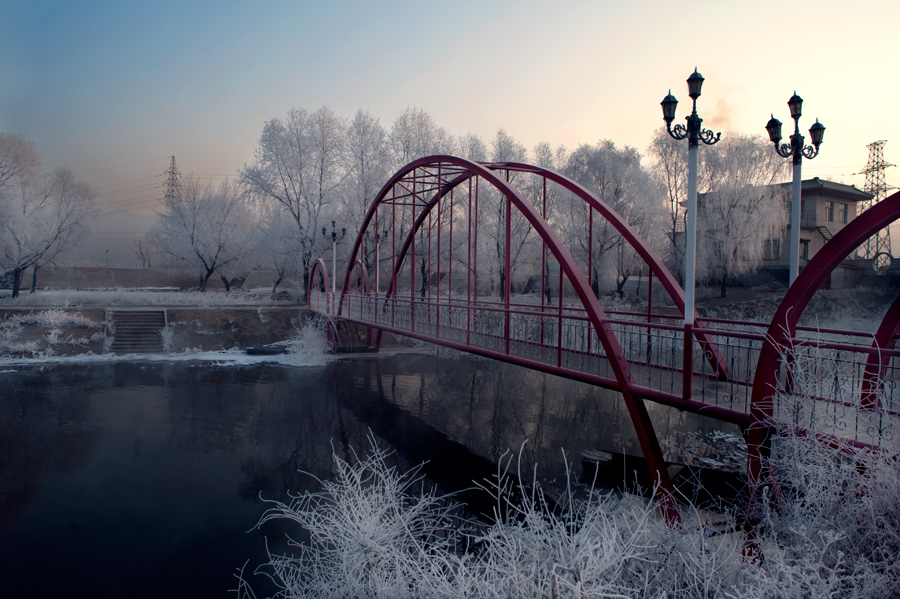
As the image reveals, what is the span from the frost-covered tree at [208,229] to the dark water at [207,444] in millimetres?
12264

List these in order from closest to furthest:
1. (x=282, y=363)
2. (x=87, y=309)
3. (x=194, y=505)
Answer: (x=194, y=505) → (x=282, y=363) → (x=87, y=309)

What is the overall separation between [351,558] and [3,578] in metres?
4.32

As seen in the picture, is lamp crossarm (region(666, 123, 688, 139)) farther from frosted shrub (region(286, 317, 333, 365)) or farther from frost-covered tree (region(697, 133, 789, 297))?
frost-covered tree (region(697, 133, 789, 297))

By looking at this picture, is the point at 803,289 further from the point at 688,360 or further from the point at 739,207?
the point at 739,207

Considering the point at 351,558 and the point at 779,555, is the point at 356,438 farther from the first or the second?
the point at 779,555

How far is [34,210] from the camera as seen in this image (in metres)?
23.5

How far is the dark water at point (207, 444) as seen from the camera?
19.2 ft

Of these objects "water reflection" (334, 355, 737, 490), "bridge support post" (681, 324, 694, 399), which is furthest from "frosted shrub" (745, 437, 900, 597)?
"water reflection" (334, 355, 737, 490)

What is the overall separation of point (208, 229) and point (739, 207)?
25.6 m

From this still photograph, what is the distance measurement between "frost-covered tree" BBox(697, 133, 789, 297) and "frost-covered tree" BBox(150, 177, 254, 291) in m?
23.0

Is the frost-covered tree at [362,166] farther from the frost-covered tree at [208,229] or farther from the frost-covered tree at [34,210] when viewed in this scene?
the frost-covered tree at [34,210]

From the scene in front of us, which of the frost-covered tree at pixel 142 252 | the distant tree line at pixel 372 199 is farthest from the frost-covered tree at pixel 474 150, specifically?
the frost-covered tree at pixel 142 252

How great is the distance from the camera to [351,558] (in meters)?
3.91

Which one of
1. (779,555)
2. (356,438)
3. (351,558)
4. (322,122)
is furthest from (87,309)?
(779,555)
